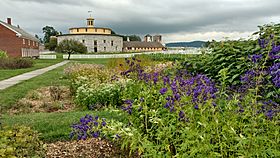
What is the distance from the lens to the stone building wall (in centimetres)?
7319

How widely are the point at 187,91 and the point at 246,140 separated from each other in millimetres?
951

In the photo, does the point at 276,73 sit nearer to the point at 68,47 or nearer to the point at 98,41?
the point at 68,47

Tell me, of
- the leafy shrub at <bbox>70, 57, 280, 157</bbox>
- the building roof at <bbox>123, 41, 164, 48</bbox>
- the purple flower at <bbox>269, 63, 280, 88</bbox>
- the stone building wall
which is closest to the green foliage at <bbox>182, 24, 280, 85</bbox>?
the leafy shrub at <bbox>70, 57, 280, 157</bbox>

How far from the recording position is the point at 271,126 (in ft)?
7.99

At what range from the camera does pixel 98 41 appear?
74.4 metres

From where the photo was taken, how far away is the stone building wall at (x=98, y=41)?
73.2 meters

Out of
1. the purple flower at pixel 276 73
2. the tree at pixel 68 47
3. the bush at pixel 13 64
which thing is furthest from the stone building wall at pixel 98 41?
the purple flower at pixel 276 73

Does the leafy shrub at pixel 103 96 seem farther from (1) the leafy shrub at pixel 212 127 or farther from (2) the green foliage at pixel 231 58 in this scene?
(1) the leafy shrub at pixel 212 127

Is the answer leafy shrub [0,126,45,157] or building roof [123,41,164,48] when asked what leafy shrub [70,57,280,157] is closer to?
leafy shrub [0,126,45,157]

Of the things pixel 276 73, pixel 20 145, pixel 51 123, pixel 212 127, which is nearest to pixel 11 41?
pixel 51 123

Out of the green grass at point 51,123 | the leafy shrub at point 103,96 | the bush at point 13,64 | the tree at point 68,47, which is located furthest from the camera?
the tree at point 68,47

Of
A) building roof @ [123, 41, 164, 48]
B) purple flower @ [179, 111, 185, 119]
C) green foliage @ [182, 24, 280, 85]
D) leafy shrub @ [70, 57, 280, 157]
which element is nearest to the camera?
leafy shrub @ [70, 57, 280, 157]

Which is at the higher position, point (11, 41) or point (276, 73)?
point (11, 41)

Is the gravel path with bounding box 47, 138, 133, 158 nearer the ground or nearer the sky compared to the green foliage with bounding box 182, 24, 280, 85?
nearer the ground
